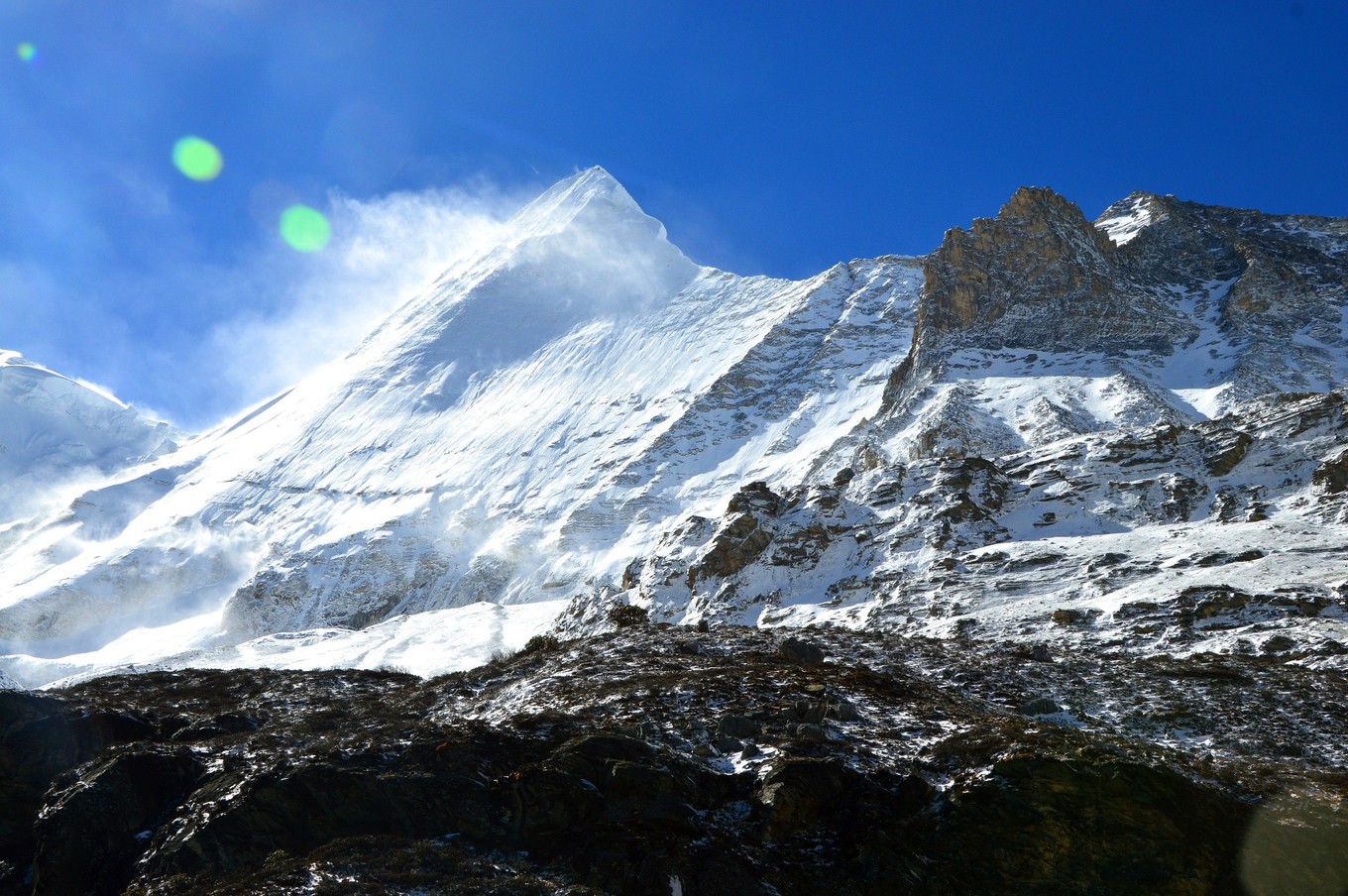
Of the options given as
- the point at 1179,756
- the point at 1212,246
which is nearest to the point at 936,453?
the point at 1179,756

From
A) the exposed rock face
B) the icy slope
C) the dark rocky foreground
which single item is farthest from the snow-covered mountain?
the dark rocky foreground

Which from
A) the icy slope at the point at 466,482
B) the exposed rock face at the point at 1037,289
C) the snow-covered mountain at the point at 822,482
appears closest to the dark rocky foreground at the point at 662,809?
the snow-covered mountain at the point at 822,482

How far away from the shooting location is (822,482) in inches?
3383

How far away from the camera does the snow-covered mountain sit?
47.0 metres

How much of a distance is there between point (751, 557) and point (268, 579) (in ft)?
275

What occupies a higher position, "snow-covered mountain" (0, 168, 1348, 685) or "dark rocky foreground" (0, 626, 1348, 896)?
"snow-covered mountain" (0, 168, 1348, 685)

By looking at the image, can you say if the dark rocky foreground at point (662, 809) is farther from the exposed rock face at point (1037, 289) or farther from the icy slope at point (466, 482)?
the exposed rock face at point (1037, 289)

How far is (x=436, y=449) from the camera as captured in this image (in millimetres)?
165000

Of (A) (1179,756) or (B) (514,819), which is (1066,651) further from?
(B) (514,819)

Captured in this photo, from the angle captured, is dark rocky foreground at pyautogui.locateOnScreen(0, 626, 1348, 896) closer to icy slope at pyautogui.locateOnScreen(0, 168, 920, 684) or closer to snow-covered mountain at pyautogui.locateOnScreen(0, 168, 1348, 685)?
snow-covered mountain at pyautogui.locateOnScreen(0, 168, 1348, 685)

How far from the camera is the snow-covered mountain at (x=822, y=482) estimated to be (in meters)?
47.0

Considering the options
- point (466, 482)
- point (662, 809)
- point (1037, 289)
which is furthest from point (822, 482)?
point (466, 482)

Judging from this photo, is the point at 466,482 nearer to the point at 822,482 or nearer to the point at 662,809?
the point at 822,482

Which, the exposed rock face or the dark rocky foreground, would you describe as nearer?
the dark rocky foreground
